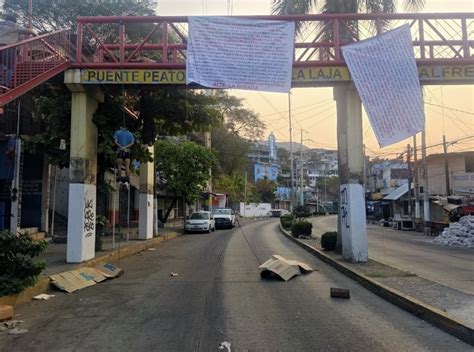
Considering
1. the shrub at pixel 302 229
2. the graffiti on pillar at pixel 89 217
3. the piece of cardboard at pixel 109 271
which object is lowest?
the piece of cardboard at pixel 109 271

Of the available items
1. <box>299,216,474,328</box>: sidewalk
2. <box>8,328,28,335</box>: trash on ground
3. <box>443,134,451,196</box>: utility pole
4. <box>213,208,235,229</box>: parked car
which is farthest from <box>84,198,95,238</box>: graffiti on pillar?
<box>443,134,451,196</box>: utility pole

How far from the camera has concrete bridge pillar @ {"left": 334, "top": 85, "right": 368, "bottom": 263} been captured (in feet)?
45.6

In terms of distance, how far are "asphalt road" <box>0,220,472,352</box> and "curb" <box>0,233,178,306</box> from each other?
26cm

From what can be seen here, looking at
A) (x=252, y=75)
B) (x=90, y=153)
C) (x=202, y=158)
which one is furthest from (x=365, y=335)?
(x=202, y=158)

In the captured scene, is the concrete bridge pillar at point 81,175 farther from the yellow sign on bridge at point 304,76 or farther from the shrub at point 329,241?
the shrub at point 329,241

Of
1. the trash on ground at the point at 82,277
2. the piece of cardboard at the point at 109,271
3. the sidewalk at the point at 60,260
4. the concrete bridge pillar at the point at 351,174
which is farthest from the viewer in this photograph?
the concrete bridge pillar at the point at 351,174

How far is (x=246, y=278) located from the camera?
11773 mm

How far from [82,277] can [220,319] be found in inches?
205

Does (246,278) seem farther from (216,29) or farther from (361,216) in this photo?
(216,29)

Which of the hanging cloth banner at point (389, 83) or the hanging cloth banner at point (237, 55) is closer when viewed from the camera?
the hanging cloth banner at point (389, 83)

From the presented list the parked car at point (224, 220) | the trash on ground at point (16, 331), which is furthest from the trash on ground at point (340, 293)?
the parked car at point (224, 220)

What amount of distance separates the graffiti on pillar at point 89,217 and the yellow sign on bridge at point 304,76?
3.62 m

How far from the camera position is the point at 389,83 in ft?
41.5

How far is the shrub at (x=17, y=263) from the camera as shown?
8.48 metres
